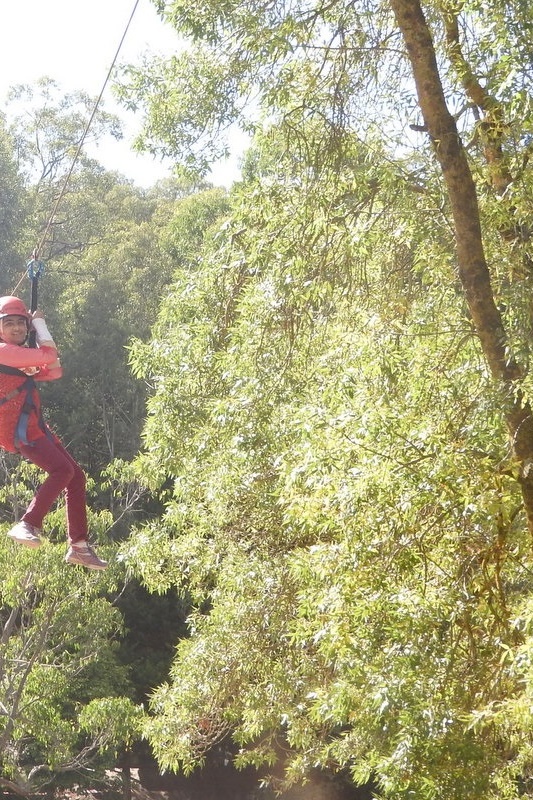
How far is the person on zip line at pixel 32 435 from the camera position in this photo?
4043mm

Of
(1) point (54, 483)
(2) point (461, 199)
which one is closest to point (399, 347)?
(2) point (461, 199)

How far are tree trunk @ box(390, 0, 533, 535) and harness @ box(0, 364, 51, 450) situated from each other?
6.27ft

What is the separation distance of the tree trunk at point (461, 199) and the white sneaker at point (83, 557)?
6.07 ft

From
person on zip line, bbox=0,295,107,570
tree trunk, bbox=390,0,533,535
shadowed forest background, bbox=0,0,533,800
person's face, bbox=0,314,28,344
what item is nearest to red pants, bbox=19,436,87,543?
person on zip line, bbox=0,295,107,570

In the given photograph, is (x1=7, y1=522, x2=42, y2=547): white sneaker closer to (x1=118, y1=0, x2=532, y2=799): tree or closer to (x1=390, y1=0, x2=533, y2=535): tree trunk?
(x1=118, y1=0, x2=532, y2=799): tree

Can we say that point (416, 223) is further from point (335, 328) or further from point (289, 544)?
point (289, 544)

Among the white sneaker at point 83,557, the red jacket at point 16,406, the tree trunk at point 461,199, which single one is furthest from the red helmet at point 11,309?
the tree trunk at point 461,199

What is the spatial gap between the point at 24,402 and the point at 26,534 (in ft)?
1.84

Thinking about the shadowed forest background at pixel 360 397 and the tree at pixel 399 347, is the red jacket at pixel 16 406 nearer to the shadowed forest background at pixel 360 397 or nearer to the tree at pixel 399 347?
the shadowed forest background at pixel 360 397

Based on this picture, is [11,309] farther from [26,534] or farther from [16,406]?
[26,534]

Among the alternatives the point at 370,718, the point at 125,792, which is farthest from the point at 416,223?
the point at 125,792

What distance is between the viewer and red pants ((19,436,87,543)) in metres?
4.14

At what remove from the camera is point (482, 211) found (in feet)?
15.7

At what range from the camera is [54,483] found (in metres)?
4.15
